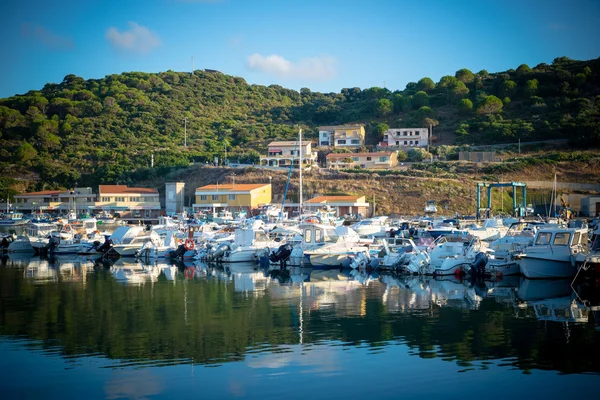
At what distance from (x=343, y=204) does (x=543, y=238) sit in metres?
42.2

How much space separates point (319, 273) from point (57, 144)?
84.3 m

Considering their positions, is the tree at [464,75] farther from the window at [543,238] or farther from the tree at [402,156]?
the window at [543,238]

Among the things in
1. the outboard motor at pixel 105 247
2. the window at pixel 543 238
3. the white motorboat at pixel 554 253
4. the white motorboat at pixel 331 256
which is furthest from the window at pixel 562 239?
the outboard motor at pixel 105 247

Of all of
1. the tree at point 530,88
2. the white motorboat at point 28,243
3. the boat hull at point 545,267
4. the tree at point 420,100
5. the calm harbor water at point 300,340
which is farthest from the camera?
the tree at point 420,100

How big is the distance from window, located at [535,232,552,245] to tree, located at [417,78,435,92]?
98.1 m

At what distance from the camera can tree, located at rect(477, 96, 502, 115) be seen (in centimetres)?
10256

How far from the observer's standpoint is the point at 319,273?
3197 centimetres

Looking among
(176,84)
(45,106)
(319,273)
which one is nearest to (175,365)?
(319,273)

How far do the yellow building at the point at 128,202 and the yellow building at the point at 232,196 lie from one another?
7047 mm

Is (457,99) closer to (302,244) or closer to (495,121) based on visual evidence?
(495,121)

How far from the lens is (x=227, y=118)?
127375 mm

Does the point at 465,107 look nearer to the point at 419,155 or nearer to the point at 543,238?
the point at 419,155

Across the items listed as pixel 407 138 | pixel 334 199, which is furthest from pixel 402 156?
pixel 334 199

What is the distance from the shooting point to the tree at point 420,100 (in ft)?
368
